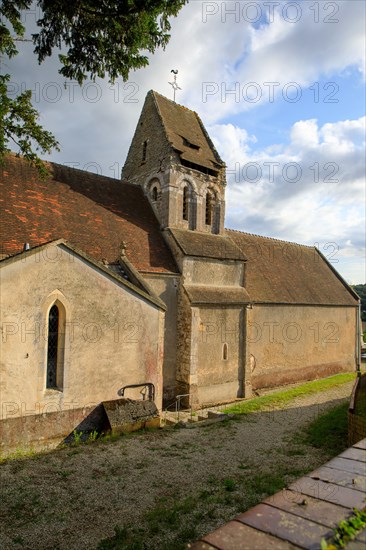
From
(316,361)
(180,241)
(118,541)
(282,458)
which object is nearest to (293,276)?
(316,361)

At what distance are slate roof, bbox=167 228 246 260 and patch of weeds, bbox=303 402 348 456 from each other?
8.83 metres

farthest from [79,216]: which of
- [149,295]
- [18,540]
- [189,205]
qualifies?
[18,540]

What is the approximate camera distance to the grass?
15.5 m

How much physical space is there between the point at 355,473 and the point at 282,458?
21.5 feet

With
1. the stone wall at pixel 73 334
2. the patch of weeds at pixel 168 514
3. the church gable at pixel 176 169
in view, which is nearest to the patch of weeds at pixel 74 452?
the stone wall at pixel 73 334

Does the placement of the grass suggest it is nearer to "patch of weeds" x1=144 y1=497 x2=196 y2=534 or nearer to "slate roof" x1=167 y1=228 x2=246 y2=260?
"slate roof" x1=167 y1=228 x2=246 y2=260

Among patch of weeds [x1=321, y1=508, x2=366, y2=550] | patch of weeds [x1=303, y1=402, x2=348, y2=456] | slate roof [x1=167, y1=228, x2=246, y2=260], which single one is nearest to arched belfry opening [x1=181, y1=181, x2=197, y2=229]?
slate roof [x1=167, y1=228, x2=246, y2=260]

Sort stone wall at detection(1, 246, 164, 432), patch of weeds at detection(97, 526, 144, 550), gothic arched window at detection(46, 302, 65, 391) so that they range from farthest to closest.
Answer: gothic arched window at detection(46, 302, 65, 391) → stone wall at detection(1, 246, 164, 432) → patch of weeds at detection(97, 526, 144, 550)

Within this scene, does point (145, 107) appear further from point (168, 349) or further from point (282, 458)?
point (282, 458)

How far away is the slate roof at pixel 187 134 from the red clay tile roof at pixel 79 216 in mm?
3809

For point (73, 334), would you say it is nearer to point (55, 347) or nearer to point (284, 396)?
point (55, 347)

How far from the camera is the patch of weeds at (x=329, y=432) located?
9830mm

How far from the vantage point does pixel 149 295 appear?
43.2 ft

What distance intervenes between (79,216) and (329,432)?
1306 cm
